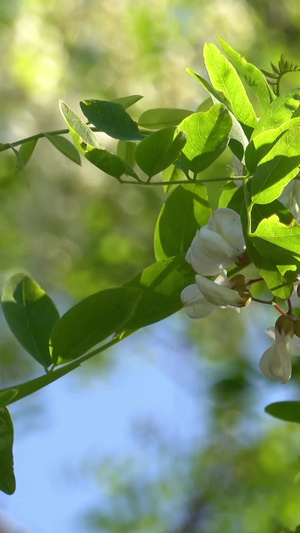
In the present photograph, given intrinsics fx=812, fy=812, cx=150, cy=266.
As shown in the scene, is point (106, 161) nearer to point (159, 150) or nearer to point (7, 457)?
point (159, 150)

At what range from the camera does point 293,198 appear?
344mm

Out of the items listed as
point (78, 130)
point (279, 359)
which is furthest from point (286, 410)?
point (78, 130)

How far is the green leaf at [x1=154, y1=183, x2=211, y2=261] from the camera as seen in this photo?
1.38 feet

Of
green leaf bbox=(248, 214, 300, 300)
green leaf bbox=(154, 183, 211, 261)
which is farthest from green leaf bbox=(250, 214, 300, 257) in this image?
green leaf bbox=(154, 183, 211, 261)

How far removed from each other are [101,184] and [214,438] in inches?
29.0

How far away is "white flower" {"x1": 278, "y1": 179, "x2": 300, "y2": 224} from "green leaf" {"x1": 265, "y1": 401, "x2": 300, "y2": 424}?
0.15 metres

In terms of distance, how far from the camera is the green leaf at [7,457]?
32cm

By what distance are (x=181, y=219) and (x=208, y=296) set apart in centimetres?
10

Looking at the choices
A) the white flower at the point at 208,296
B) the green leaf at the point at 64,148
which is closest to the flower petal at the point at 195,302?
the white flower at the point at 208,296

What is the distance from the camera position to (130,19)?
7.80 feet

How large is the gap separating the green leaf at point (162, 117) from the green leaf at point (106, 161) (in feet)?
0.35

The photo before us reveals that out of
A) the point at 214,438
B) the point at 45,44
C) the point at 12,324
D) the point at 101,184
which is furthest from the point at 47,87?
the point at 12,324

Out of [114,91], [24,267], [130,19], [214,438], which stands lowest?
[214,438]

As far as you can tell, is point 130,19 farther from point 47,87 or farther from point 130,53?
point 47,87
